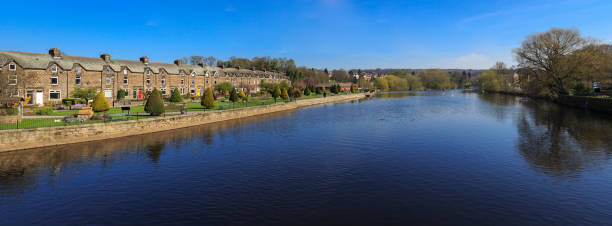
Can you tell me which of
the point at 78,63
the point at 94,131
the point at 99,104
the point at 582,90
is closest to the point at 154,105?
the point at 99,104

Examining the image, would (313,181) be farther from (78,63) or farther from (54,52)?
(54,52)

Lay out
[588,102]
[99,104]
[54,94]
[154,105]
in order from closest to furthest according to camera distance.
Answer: [99,104] → [154,105] → [54,94] → [588,102]

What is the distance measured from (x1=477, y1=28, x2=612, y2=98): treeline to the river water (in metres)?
38.6

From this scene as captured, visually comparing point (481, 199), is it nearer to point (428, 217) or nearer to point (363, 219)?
point (428, 217)

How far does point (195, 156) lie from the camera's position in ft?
69.1

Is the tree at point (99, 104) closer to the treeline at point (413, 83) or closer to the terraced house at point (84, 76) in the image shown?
the terraced house at point (84, 76)

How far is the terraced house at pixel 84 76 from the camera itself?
3941 centimetres

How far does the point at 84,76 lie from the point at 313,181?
48.5 metres

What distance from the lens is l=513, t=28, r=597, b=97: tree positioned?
57.2 meters

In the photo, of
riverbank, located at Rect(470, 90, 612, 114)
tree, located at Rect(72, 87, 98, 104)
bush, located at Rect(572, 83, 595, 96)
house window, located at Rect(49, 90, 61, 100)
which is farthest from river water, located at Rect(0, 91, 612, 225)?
bush, located at Rect(572, 83, 595, 96)

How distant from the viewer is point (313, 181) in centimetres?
1547

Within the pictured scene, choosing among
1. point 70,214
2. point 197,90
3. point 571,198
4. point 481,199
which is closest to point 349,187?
point 481,199

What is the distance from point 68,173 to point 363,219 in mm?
15984

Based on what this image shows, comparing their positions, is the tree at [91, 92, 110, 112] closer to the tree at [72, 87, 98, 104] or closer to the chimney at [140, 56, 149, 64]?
the tree at [72, 87, 98, 104]
